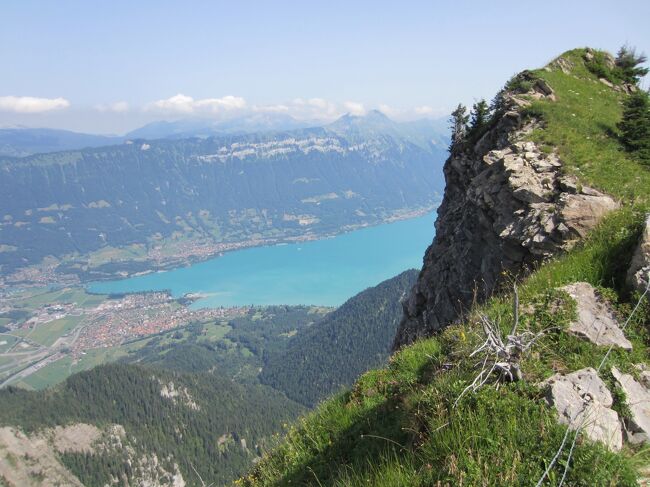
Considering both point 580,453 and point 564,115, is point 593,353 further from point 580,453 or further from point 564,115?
point 564,115

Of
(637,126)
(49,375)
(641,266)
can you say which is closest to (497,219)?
(637,126)

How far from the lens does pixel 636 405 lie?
5137mm

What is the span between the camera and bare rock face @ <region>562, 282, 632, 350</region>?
6518 millimetres

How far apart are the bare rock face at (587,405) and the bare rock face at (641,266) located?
291 centimetres

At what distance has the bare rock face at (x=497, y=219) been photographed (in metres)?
13.1

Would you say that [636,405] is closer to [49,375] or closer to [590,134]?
[590,134]

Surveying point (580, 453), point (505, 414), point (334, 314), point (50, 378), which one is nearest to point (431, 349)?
point (505, 414)

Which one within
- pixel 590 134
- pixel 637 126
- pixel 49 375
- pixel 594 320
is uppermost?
pixel 637 126

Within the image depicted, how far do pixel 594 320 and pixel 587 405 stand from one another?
2.88 meters

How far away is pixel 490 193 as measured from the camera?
1789 cm

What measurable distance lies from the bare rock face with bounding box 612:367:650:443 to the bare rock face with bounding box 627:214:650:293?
2.15 meters

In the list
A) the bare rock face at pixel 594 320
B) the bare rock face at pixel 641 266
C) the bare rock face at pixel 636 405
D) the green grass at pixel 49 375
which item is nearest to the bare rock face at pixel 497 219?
the bare rock face at pixel 594 320

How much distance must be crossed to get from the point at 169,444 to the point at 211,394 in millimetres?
24034

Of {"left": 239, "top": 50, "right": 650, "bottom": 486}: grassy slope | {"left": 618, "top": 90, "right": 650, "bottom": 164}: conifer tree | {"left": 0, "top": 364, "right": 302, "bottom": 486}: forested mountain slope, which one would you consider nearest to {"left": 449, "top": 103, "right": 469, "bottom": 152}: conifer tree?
{"left": 618, "top": 90, "right": 650, "bottom": 164}: conifer tree
